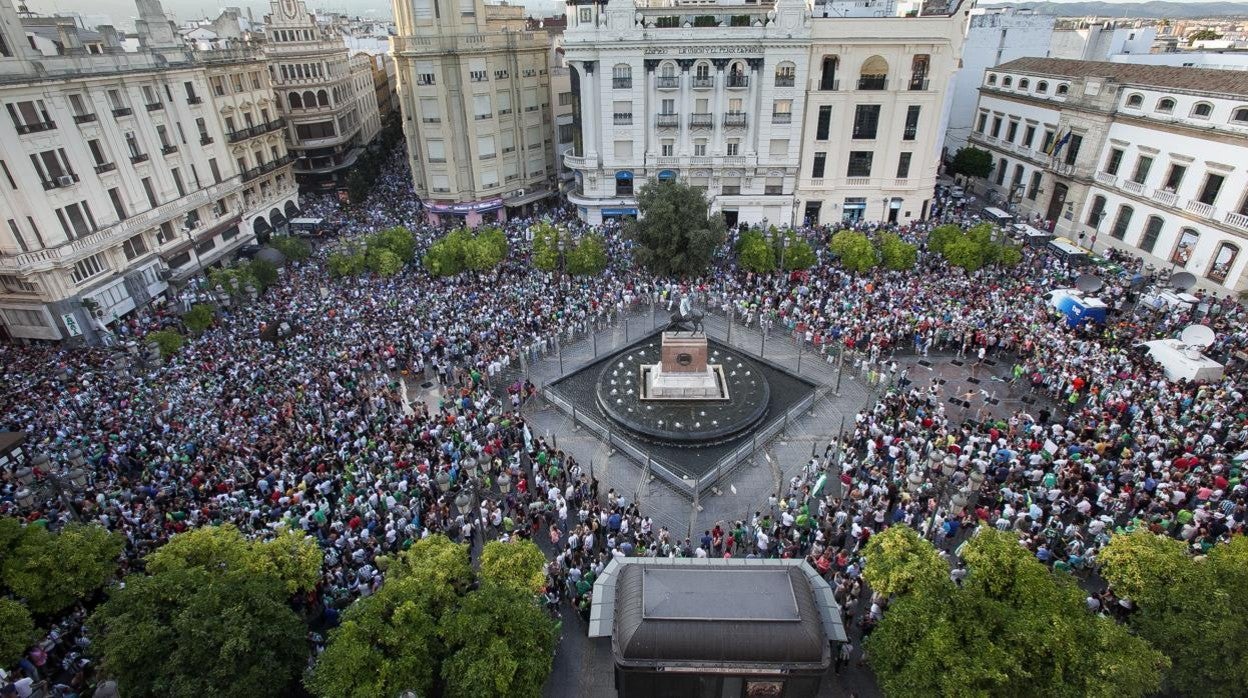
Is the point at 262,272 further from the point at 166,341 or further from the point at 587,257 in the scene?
the point at 587,257

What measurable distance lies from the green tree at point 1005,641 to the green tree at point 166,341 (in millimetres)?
31700

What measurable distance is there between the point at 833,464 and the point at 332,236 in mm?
42380

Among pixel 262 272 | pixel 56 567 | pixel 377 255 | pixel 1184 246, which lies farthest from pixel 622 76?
pixel 56 567

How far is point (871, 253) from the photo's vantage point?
1437 inches

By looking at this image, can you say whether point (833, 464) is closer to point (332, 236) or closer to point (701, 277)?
point (701, 277)

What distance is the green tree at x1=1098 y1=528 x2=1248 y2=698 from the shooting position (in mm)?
12938

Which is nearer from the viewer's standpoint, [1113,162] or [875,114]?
[1113,162]

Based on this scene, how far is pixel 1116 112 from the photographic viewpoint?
41.6 metres

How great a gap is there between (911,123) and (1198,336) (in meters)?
23.8

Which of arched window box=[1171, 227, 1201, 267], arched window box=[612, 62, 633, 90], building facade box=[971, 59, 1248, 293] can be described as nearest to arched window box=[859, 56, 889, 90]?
building facade box=[971, 59, 1248, 293]

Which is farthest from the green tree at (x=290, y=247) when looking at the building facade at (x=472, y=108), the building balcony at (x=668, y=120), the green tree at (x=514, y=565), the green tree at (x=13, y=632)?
the green tree at (x=514, y=565)

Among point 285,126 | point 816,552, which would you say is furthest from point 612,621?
point 285,126

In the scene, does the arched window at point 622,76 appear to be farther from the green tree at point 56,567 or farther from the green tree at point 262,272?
the green tree at point 56,567

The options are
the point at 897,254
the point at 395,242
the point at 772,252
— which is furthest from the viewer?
the point at 395,242
